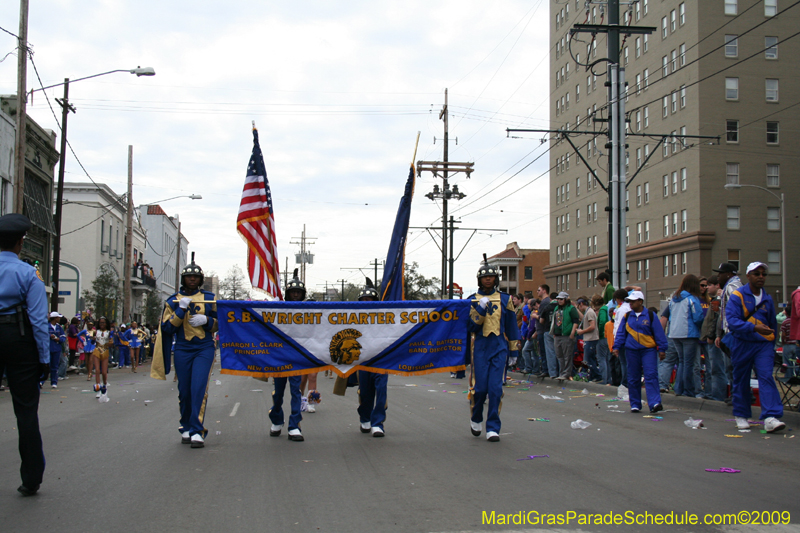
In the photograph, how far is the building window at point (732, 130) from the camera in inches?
1841

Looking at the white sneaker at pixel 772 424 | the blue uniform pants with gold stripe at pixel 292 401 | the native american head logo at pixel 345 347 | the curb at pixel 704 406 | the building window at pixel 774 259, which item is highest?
the building window at pixel 774 259

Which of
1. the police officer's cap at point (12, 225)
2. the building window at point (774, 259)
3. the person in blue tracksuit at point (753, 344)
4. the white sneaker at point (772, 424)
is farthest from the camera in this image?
the building window at point (774, 259)

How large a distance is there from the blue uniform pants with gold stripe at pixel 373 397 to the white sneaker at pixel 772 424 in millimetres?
4510

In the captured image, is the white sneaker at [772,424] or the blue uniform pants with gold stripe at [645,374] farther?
the blue uniform pants with gold stripe at [645,374]

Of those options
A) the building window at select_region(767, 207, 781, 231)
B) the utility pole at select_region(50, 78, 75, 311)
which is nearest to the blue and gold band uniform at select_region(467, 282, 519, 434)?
the utility pole at select_region(50, 78, 75, 311)

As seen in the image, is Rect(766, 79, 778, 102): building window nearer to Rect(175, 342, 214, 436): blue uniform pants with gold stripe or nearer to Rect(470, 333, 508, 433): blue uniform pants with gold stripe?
Rect(470, 333, 508, 433): blue uniform pants with gold stripe

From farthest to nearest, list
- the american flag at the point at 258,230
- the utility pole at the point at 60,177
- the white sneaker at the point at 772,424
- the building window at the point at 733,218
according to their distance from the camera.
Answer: the building window at the point at 733,218 → the utility pole at the point at 60,177 → the american flag at the point at 258,230 → the white sneaker at the point at 772,424

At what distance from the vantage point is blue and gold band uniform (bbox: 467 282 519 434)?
26.7ft

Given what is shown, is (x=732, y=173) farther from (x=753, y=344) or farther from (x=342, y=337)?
(x=342, y=337)

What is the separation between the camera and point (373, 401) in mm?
8969

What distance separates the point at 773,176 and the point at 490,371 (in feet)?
154

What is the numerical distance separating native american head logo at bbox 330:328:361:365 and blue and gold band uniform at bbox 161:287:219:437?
1.39 meters

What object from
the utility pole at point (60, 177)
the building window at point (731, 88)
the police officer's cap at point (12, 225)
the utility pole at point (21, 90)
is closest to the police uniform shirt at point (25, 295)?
the police officer's cap at point (12, 225)

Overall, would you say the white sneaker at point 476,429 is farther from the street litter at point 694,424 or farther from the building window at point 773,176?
the building window at point 773,176
